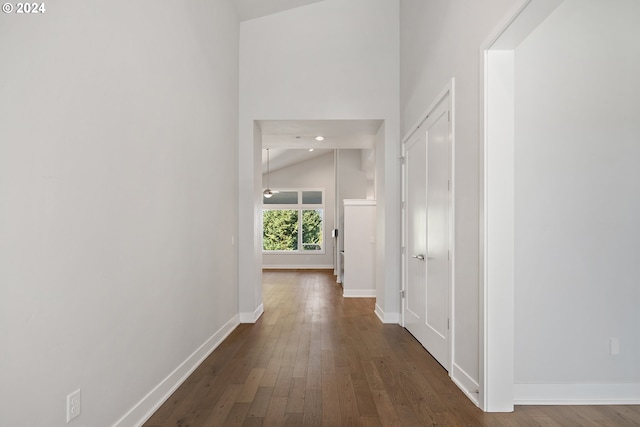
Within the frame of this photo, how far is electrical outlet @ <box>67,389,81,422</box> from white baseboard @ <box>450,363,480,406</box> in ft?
7.46

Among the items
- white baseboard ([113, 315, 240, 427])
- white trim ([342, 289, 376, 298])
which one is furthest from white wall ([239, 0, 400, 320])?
white trim ([342, 289, 376, 298])

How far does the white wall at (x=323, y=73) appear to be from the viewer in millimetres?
5023

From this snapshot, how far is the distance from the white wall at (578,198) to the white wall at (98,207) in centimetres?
242

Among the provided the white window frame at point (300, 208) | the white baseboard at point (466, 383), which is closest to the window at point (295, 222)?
the white window frame at point (300, 208)

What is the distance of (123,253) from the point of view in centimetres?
213

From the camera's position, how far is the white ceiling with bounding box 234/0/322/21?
4.74 meters

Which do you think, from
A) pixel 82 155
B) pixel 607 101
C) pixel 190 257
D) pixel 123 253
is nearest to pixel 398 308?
pixel 190 257

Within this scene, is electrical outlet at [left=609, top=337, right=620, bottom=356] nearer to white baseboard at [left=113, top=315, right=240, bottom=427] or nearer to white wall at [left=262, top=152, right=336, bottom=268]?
white baseboard at [left=113, top=315, right=240, bottom=427]

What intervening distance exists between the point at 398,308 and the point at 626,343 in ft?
8.60

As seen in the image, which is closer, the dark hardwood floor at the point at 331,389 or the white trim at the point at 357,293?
the dark hardwood floor at the point at 331,389

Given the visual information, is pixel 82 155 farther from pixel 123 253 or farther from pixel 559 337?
pixel 559 337

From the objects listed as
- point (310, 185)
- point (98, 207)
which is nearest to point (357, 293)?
point (98, 207)

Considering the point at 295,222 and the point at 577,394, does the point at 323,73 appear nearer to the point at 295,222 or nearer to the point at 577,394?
the point at 577,394

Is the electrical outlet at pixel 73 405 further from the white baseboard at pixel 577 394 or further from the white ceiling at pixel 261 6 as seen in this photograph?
the white ceiling at pixel 261 6
